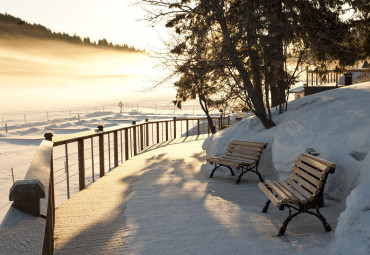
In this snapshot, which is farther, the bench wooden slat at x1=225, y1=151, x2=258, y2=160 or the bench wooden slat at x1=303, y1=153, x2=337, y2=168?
the bench wooden slat at x1=225, y1=151, x2=258, y2=160

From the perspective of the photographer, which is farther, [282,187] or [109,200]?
[109,200]

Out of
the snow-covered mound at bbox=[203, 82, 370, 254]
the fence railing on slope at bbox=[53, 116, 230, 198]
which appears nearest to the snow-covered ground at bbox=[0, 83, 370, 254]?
the snow-covered mound at bbox=[203, 82, 370, 254]

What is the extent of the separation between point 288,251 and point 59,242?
2.32 meters

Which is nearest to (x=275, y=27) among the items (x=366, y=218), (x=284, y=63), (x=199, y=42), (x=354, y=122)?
(x=284, y=63)

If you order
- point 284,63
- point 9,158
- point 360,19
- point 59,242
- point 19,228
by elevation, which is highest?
point 360,19

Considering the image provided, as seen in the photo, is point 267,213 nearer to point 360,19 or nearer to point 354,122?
point 354,122

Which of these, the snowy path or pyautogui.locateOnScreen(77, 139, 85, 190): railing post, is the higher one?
pyautogui.locateOnScreen(77, 139, 85, 190): railing post

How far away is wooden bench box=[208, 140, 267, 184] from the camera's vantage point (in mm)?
6639

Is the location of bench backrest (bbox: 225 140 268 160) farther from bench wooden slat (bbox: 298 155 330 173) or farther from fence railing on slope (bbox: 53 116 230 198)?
fence railing on slope (bbox: 53 116 230 198)

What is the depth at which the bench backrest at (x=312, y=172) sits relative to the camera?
392 cm

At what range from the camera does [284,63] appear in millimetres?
8664

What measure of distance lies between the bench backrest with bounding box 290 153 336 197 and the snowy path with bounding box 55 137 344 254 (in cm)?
43

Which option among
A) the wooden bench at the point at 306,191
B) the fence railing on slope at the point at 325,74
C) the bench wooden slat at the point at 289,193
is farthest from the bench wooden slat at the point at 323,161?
the fence railing on slope at the point at 325,74

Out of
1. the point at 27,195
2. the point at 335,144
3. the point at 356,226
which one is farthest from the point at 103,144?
the point at 27,195
